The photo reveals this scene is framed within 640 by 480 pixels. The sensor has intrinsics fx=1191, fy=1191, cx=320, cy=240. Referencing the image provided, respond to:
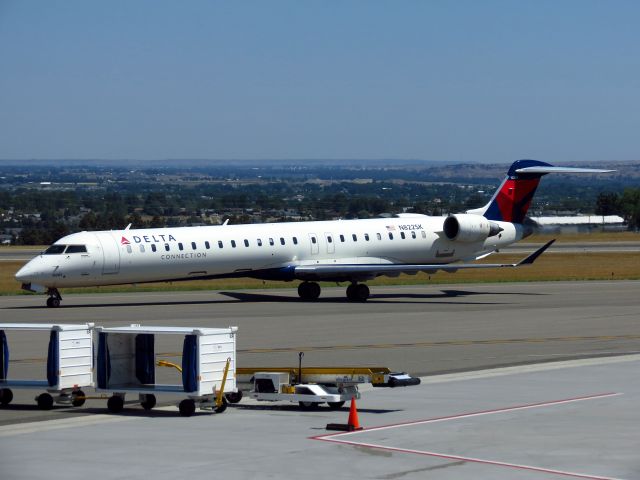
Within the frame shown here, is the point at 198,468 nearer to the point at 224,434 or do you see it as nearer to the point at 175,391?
the point at 224,434

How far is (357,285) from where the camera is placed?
43.2 m

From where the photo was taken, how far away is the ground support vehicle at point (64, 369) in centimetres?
1888

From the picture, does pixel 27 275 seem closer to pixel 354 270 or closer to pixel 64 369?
pixel 354 270

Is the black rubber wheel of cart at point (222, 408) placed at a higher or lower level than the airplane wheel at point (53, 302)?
higher

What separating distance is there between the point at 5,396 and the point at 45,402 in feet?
2.90

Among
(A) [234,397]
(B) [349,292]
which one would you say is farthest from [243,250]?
(A) [234,397]

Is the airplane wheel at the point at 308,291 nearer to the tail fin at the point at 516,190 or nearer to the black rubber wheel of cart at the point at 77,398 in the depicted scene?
the tail fin at the point at 516,190

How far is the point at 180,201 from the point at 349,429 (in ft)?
531

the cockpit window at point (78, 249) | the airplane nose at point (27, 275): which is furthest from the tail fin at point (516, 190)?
the airplane nose at point (27, 275)

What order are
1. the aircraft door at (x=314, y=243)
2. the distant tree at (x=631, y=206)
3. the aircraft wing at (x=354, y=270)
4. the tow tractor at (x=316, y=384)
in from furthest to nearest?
1. the distant tree at (x=631, y=206)
2. the aircraft door at (x=314, y=243)
3. the aircraft wing at (x=354, y=270)
4. the tow tractor at (x=316, y=384)

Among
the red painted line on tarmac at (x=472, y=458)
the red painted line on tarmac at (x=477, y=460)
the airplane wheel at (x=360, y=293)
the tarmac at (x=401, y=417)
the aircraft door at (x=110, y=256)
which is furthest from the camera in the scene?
the airplane wheel at (x=360, y=293)

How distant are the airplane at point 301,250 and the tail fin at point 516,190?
0.13 ft

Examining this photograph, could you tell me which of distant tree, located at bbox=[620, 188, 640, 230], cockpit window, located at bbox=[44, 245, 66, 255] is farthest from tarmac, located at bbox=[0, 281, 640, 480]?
distant tree, located at bbox=[620, 188, 640, 230]

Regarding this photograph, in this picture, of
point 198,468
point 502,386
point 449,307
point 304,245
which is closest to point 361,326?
point 449,307
